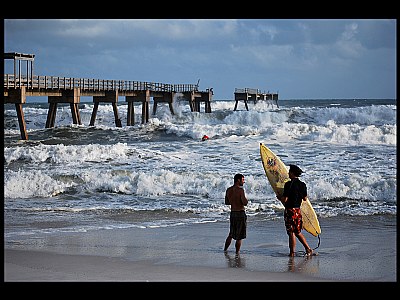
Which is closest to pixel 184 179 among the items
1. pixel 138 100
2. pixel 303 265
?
pixel 303 265

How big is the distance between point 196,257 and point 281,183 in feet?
7.26

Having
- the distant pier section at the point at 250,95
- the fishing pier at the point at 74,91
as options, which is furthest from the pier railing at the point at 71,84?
the distant pier section at the point at 250,95

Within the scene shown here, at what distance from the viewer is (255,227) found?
11.0 meters

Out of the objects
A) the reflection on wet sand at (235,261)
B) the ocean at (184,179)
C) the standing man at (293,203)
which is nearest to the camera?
the reflection on wet sand at (235,261)

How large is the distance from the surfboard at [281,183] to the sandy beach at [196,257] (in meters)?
0.30

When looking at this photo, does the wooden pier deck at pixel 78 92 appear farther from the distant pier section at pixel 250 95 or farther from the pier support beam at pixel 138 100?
the distant pier section at pixel 250 95

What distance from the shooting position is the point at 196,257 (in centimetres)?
833

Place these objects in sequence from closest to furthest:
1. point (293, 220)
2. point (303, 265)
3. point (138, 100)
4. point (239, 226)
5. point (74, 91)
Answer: point (303, 265) → point (293, 220) → point (239, 226) → point (74, 91) → point (138, 100)

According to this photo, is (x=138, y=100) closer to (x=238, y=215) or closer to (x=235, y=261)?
(x=238, y=215)

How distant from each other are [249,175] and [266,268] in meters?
9.93

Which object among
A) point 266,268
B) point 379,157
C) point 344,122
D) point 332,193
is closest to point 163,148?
point 379,157

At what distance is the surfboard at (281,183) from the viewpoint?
9.45 m

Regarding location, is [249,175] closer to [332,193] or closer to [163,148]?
[332,193]

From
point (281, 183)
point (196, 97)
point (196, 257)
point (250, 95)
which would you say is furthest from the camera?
point (250, 95)
